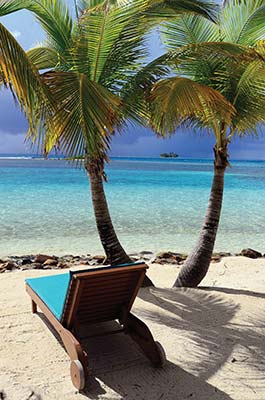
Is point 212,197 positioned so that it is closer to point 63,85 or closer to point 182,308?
point 182,308

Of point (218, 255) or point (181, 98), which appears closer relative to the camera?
point (181, 98)

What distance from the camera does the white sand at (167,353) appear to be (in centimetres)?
310

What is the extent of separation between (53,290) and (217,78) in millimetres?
3618

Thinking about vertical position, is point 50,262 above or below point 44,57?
below

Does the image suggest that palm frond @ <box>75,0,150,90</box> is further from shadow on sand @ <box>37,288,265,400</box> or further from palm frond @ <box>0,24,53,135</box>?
shadow on sand @ <box>37,288,265,400</box>

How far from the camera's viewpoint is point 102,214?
5613mm

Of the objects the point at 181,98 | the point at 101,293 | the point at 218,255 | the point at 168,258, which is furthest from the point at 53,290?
the point at 218,255

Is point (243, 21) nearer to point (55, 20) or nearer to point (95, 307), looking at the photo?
point (55, 20)

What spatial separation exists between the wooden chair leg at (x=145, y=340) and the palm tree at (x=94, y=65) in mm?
1767

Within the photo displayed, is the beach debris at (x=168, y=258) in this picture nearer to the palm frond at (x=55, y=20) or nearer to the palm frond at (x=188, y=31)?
the palm frond at (x=188, y=31)

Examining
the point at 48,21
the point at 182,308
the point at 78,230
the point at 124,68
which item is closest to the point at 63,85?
the point at 124,68

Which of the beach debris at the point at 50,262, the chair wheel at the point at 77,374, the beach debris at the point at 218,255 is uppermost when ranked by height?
the chair wheel at the point at 77,374

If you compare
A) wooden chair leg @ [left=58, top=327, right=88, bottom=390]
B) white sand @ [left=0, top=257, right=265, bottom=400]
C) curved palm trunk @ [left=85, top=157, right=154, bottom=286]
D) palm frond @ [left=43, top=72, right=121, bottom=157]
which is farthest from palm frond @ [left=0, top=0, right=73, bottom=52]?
wooden chair leg @ [left=58, top=327, right=88, bottom=390]

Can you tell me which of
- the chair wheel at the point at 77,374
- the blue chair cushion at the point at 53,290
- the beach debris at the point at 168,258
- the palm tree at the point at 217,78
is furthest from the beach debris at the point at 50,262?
the chair wheel at the point at 77,374
